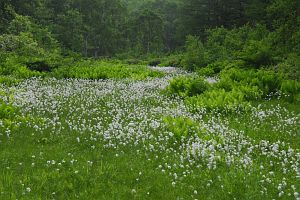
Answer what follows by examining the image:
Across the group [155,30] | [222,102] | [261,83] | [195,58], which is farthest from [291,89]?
[155,30]

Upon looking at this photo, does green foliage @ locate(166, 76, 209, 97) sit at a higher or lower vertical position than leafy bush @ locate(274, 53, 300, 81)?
lower

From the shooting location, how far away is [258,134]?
11078 mm

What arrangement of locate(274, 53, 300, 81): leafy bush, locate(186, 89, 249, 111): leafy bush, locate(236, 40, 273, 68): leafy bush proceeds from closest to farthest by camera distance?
locate(186, 89, 249, 111): leafy bush, locate(274, 53, 300, 81): leafy bush, locate(236, 40, 273, 68): leafy bush

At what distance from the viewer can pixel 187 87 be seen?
1873 centimetres

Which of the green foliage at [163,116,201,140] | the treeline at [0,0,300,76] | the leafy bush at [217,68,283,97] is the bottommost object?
the treeline at [0,0,300,76]

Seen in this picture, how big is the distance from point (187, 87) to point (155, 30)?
Result: 3193 inches

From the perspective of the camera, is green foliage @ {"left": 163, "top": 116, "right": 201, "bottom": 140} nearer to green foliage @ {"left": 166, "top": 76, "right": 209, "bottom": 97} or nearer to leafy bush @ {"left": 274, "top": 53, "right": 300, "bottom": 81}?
green foliage @ {"left": 166, "top": 76, "right": 209, "bottom": 97}

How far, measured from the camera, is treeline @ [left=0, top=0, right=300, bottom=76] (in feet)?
80.8

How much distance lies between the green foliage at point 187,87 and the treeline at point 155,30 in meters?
5.84

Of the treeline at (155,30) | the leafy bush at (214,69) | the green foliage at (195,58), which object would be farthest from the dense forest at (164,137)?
the green foliage at (195,58)

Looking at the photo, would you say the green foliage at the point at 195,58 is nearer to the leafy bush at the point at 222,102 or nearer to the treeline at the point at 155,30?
the treeline at the point at 155,30

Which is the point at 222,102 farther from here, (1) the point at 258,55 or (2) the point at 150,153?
(1) the point at 258,55

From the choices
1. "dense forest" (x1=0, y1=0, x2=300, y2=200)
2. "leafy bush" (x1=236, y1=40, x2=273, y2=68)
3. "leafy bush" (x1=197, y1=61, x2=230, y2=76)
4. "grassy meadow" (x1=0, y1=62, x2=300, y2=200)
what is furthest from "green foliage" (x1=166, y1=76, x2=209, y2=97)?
"leafy bush" (x1=197, y1=61, x2=230, y2=76)

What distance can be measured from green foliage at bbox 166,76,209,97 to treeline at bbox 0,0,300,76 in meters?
5.84
